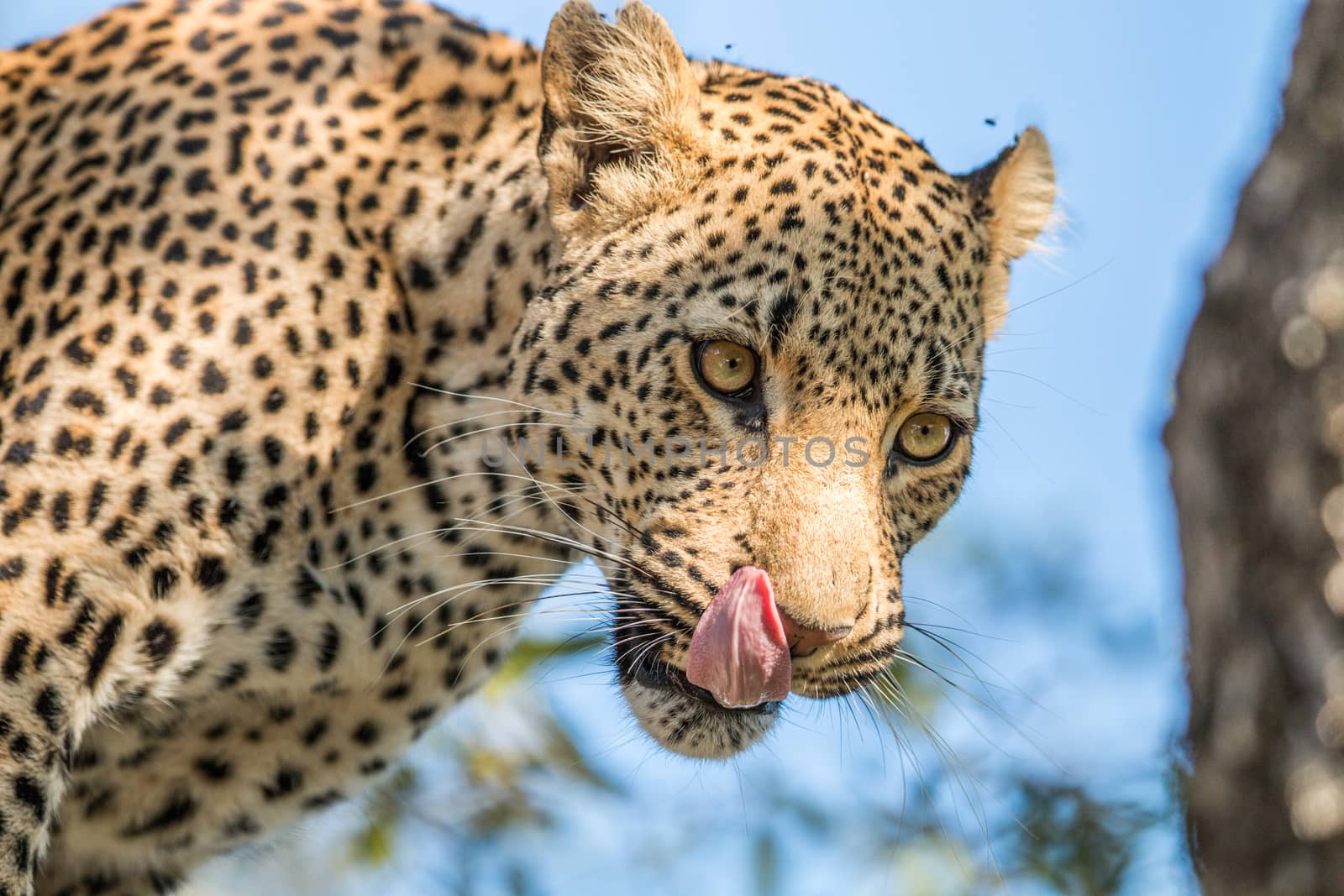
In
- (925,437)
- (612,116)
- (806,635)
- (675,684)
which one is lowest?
(675,684)

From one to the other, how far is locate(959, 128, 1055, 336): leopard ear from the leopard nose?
2.13 meters

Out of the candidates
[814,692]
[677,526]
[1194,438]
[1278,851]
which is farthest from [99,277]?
[1278,851]

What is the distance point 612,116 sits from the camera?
20.7 feet

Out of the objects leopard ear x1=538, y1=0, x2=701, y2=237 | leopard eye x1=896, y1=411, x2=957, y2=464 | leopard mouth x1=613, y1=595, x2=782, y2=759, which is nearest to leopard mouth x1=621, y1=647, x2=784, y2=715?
leopard mouth x1=613, y1=595, x2=782, y2=759

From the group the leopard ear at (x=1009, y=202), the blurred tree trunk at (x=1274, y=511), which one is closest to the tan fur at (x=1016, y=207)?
the leopard ear at (x=1009, y=202)

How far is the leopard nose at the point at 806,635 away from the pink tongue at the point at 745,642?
0.08 ft

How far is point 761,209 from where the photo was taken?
6051 mm

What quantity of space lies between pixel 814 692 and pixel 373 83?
3104 mm

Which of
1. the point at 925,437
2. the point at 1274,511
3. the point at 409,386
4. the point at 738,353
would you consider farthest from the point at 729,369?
the point at 1274,511

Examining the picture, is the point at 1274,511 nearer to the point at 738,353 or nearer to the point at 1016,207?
the point at 738,353

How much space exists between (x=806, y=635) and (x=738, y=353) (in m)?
1.12

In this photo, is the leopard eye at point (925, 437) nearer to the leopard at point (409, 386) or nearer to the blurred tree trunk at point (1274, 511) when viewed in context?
the leopard at point (409, 386)

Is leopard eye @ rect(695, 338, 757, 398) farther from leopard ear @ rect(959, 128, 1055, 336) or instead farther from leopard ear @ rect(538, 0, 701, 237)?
leopard ear @ rect(959, 128, 1055, 336)

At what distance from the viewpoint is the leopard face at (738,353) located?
18.2ft
